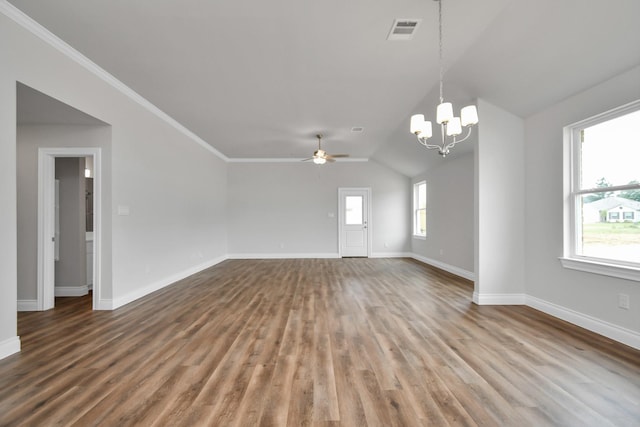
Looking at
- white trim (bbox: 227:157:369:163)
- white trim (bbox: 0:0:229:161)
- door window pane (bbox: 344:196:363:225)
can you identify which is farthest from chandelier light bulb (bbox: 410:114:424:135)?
door window pane (bbox: 344:196:363:225)

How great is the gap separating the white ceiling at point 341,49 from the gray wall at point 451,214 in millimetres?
1829

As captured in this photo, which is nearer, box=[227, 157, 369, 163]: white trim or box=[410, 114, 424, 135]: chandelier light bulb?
box=[410, 114, 424, 135]: chandelier light bulb

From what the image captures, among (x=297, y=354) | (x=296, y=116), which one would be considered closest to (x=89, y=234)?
(x=296, y=116)

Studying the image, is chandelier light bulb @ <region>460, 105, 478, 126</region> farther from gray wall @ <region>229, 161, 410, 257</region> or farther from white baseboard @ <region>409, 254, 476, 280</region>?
gray wall @ <region>229, 161, 410, 257</region>

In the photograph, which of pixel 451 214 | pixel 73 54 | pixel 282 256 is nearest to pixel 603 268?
pixel 451 214

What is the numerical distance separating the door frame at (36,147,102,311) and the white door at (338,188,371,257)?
6.03 m

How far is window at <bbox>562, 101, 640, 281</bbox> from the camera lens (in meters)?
2.75

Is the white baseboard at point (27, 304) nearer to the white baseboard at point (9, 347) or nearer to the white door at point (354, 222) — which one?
the white baseboard at point (9, 347)

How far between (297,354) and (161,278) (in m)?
3.56

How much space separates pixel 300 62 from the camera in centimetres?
337

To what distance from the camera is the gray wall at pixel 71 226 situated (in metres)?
4.59

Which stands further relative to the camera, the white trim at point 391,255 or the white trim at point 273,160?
the white trim at point 391,255

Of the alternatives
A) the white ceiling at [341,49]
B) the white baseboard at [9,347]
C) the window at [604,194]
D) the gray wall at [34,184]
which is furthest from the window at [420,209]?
the white baseboard at [9,347]

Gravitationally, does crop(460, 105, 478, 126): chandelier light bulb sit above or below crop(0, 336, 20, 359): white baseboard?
above
